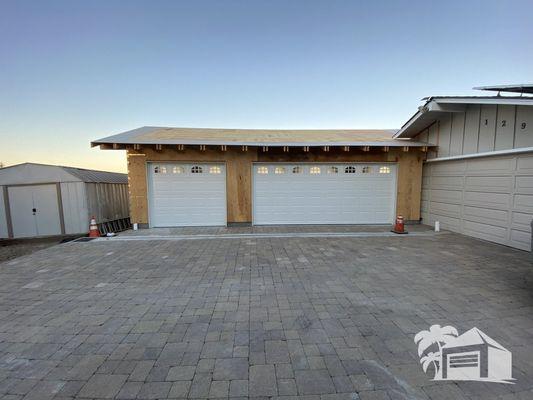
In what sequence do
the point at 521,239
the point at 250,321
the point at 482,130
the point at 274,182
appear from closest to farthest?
1. the point at 250,321
2. the point at 521,239
3. the point at 482,130
4. the point at 274,182

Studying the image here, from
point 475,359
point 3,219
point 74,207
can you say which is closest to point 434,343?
point 475,359

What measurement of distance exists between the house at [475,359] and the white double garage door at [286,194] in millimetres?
6130

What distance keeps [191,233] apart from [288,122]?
29.7ft

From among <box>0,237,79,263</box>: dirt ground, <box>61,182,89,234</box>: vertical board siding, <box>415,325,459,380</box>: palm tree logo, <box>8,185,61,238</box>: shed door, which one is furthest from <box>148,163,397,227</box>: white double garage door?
<box>415,325,459,380</box>: palm tree logo

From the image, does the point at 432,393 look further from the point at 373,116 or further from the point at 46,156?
the point at 46,156

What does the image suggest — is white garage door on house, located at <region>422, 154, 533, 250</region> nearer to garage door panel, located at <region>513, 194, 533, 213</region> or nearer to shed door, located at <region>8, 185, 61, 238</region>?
garage door panel, located at <region>513, 194, 533, 213</region>

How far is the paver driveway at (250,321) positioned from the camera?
179 centimetres

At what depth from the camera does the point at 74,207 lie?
27.6 ft

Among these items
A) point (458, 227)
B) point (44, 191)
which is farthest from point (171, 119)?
point (458, 227)

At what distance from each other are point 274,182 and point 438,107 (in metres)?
5.59

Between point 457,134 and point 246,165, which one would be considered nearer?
point 457,134

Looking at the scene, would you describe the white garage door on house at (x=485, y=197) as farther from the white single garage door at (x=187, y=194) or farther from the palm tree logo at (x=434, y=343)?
the white single garage door at (x=187, y=194)

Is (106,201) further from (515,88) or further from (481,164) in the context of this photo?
(481,164)

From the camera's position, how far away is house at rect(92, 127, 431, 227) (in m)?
7.86
